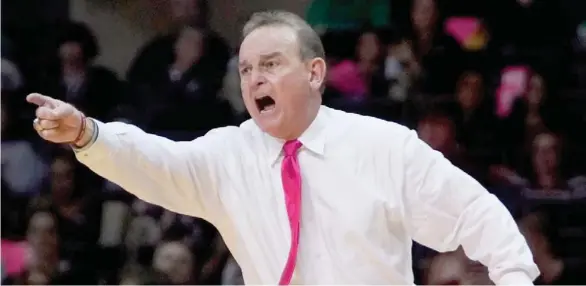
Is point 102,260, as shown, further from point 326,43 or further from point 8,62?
point 326,43

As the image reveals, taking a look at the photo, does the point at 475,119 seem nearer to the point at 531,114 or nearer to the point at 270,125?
the point at 531,114

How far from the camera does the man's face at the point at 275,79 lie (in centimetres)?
179

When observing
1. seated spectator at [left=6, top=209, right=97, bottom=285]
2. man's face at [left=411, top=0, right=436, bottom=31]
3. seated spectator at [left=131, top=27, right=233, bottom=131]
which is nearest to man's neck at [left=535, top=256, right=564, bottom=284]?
man's face at [left=411, top=0, right=436, bottom=31]

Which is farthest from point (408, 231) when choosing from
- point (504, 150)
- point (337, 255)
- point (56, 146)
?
point (56, 146)

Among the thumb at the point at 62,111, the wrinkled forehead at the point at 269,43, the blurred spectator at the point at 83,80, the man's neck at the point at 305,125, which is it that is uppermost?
the wrinkled forehead at the point at 269,43

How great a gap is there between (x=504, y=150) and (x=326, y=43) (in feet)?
2.23

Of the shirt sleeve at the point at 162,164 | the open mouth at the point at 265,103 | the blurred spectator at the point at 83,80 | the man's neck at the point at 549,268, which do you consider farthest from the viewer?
the blurred spectator at the point at 83,80

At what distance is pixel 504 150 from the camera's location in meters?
3.35

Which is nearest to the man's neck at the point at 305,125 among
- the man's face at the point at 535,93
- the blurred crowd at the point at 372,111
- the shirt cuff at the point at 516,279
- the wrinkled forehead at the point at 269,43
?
the wrinkled forehead at the point at 269,43

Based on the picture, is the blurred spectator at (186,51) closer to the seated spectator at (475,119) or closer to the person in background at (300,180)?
the seated spectator at (475,119)

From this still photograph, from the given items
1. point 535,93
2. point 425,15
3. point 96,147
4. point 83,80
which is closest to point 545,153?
point 535,93

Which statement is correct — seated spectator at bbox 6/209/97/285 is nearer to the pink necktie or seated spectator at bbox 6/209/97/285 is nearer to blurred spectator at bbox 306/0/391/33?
blurred spectator at bbox 306/0/391/33

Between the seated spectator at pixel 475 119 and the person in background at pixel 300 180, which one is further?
the seated spectator at pixel 475 119

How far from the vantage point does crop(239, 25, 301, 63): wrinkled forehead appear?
1789mm
